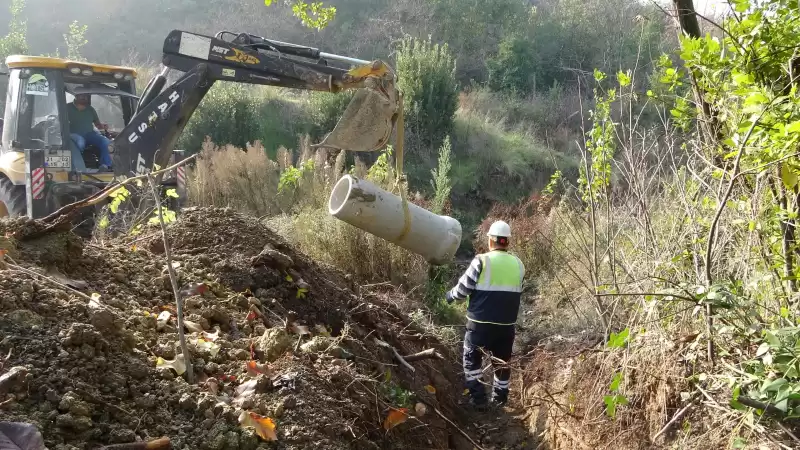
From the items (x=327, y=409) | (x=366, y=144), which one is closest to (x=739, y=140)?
(x=327, y=409)

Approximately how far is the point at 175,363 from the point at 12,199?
679 cm

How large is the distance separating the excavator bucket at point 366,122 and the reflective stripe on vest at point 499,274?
1.44 meters

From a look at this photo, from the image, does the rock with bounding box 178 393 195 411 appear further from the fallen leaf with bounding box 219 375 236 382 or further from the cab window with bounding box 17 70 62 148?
the cab window with bounding box 17 70 62 148

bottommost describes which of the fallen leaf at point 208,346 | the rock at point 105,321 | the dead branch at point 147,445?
the fallen leaf at point 208,346

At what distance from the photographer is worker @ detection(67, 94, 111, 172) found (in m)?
9.45

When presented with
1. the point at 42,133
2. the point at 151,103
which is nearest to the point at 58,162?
the point at 42,133

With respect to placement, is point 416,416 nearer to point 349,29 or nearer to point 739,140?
point 739,140

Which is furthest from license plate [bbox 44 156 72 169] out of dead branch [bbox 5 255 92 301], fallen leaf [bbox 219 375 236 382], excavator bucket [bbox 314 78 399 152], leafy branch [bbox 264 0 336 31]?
fallen leaf [bbox 219 375 236 382]

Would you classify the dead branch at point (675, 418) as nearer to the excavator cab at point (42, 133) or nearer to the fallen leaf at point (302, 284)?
the fallen leaf at point (302, 284)

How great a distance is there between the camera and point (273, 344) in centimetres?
407

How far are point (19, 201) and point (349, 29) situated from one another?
2280cm

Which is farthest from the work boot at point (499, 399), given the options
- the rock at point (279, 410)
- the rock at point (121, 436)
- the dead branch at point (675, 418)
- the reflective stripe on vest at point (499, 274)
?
the rock at point (121, 436)

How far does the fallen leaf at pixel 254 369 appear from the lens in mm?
3744

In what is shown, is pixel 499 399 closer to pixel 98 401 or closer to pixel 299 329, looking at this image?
pixel 299 329
